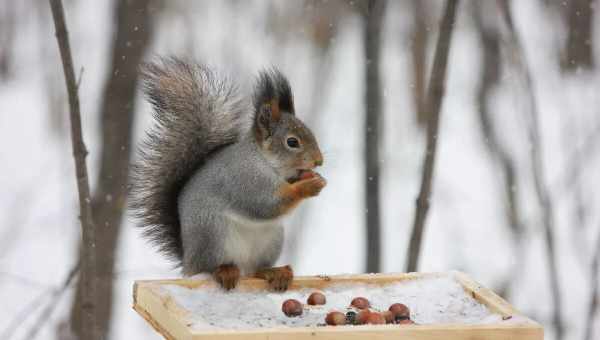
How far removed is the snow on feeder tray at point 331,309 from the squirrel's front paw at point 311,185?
239 millimetres

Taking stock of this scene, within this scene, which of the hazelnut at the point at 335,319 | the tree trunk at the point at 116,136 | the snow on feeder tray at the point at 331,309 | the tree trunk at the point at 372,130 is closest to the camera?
the snow on feeder tray at the point at 331,309

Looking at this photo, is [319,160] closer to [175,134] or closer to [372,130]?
[175,134]

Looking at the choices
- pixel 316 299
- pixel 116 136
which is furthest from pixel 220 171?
pixel 116 136

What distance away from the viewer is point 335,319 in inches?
78.4

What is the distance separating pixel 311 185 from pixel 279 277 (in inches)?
10.0

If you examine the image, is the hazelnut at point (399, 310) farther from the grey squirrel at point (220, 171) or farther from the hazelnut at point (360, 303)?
the grey squirrel at point (220, 171)

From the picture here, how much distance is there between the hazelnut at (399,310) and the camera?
6.97 ft

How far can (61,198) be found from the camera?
448 cm

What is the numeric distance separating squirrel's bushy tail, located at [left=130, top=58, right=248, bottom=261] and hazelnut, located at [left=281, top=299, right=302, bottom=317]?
0.60 m

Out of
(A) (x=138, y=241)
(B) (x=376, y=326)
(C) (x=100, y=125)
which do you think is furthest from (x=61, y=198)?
(B) (x=376, y=326)

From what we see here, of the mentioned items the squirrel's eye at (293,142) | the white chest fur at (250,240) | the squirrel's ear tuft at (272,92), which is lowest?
the white chest fur at (250,240)

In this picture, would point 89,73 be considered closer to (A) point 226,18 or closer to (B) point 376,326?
(A) point 226,18

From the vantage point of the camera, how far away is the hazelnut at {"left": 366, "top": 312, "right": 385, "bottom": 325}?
6.61 feet

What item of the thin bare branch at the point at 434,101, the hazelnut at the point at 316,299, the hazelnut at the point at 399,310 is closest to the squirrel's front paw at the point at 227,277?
the hazelnut at the point at 316,299
